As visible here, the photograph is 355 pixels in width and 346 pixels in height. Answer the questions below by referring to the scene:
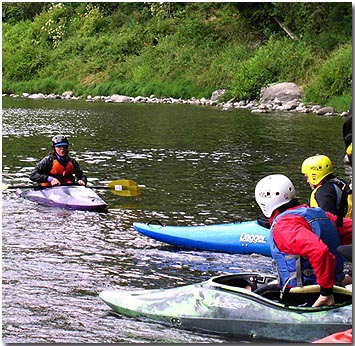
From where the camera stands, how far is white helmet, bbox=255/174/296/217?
222 inches

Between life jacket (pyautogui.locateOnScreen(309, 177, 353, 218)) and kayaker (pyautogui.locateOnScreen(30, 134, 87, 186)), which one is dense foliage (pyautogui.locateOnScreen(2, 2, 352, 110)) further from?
life jacket (pyautogui.locateOnScreen(309, 177, 353, 218))

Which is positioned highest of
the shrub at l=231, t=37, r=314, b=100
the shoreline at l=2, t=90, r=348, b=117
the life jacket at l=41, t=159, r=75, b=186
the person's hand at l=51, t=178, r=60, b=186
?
the shrub at l=231, t=37, r=314, b=100

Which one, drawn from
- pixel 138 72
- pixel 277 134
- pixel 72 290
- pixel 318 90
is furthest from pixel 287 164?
pixel 138 72

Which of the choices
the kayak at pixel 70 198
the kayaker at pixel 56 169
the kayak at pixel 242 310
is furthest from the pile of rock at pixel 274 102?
the kayak at pixel 242 310

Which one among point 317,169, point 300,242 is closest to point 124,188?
point 317,169

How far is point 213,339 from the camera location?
5734 mm

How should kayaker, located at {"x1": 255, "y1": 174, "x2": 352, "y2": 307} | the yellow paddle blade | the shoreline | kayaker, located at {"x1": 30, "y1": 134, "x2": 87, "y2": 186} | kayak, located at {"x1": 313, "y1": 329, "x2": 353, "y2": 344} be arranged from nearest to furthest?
kayak, located at {"x1": 313, "y1": 329, "x2": 353, "y2": 344} < kayaker, located at {"x1": 255, "y1": 174, "x2": 352, "y2": 307} < kayaker, located at {"x1": 30, "y1": 134, "x2": 87, "y2": 186} < the yellow paddle blade < the shoreline

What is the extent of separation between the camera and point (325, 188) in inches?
271

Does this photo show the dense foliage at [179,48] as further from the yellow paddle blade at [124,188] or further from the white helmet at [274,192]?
the white helmet at [274,192]

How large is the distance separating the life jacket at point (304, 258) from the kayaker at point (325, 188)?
1198 mm

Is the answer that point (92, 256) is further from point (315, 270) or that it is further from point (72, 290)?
point (315, 270)

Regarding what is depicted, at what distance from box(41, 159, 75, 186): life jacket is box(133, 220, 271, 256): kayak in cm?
242

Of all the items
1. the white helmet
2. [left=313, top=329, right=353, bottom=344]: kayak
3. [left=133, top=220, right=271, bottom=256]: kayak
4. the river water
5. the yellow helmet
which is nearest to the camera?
[left=313, top=329, right=353, bottom=344]: kayak

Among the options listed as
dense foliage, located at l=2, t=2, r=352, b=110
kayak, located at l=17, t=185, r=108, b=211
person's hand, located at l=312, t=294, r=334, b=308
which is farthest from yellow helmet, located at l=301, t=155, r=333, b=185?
dense foliage, located at l=2, t=2, r=352, b=110
